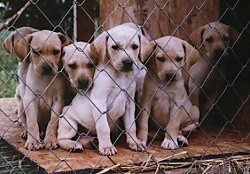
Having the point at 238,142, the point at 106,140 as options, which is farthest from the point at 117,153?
the point at 238,142

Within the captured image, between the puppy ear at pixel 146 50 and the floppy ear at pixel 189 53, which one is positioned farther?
the floppy ear at pixel 189 53

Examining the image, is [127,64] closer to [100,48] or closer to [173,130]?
[100,48]

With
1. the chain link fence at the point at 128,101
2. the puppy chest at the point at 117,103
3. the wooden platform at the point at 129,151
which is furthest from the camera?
the puppy chest at the point at 117,103

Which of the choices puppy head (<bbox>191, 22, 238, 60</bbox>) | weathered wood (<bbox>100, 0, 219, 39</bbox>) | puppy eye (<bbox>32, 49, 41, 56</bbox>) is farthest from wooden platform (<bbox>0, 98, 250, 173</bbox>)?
weathered wood (<bbox>100, 0, 219, 39</bbox>)

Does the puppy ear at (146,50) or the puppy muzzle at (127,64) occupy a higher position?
the puppy ear at (146,50)

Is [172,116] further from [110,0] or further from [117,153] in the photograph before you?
[110,0]

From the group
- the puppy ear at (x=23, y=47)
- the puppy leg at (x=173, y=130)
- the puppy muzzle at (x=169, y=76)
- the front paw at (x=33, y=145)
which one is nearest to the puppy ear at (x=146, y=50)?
the puppy muzzle at (x=169, y=76)

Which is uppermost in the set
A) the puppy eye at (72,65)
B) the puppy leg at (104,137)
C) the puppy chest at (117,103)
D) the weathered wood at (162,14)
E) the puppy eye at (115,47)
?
the weathered wood at (162,14)

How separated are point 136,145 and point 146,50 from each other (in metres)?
0.48

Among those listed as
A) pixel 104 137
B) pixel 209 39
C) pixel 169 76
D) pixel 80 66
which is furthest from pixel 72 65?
pixel 209 39

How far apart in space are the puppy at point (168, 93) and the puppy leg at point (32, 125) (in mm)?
533

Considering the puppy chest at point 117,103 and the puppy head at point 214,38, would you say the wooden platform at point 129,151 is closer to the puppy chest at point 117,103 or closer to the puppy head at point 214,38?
the puppy chest at point 117,103

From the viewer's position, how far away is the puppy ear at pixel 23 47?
9.29ft

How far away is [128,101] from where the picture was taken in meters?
2.95
